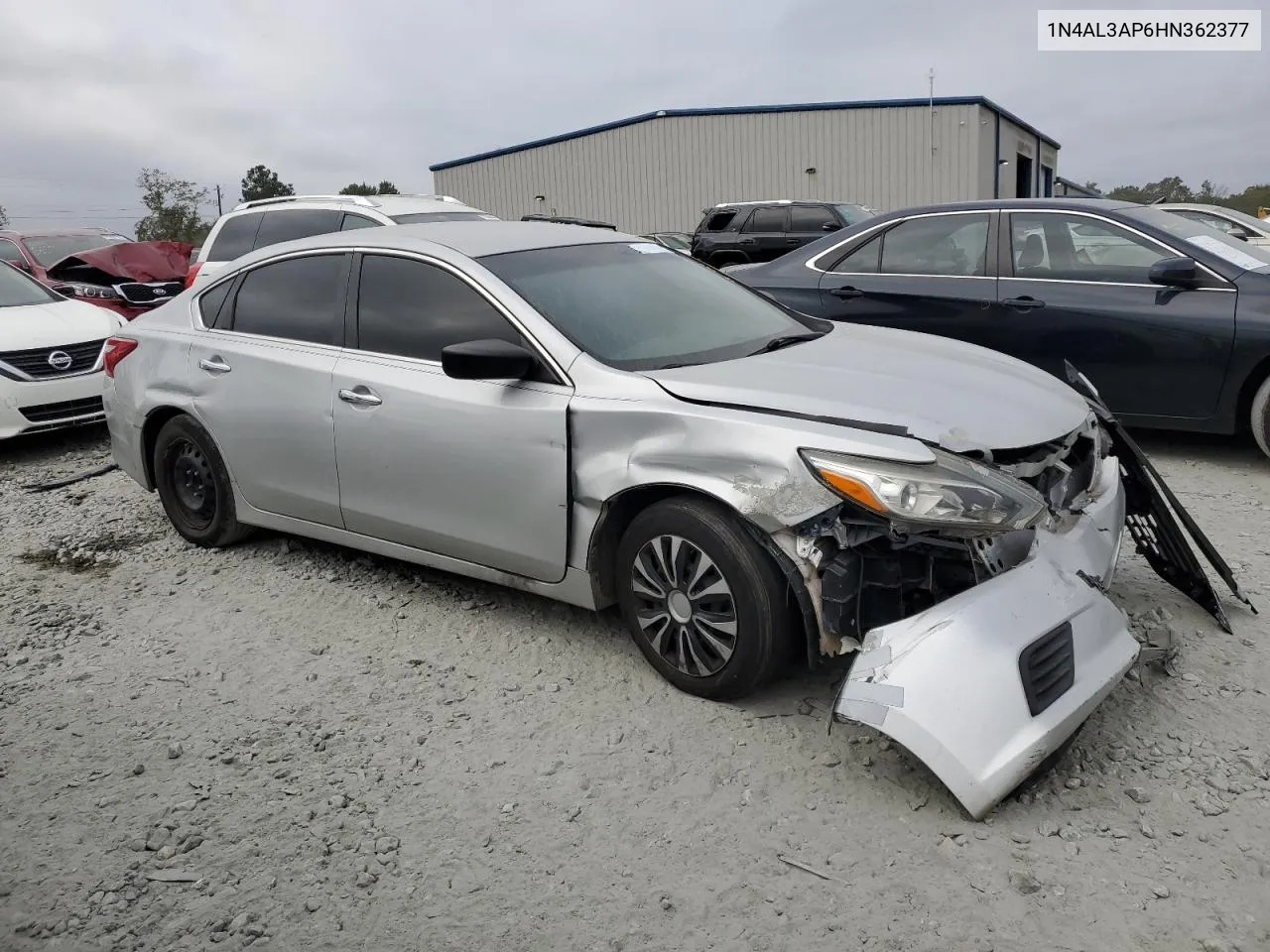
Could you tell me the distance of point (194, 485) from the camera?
5215 mm

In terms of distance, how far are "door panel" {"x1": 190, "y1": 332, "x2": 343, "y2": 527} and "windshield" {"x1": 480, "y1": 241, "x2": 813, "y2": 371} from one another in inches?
38.1

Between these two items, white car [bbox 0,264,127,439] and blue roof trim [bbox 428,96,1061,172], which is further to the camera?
blue roof trim [bbox 428,96,1061,172]

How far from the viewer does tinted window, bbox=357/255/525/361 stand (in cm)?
399

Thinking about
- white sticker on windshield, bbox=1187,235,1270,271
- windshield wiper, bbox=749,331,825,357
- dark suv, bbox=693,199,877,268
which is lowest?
windshield wiper, bbox=749,331,825,357

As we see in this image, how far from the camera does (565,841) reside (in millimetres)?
2850

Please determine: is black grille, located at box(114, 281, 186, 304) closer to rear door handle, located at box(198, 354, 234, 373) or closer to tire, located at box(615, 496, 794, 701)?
rear door handle, located at box(198, 354, 234, 373)

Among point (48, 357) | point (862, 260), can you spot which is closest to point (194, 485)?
point (48, 357)

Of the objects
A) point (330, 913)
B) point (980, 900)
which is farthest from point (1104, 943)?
point (330, 913)

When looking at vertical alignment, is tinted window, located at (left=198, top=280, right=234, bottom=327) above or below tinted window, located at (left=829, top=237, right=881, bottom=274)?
below

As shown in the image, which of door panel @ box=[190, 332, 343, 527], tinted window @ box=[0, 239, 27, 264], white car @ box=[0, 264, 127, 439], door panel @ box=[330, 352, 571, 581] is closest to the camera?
door panel @ box=[330, 352, 571, 581]

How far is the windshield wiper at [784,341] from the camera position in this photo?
398 centimetres

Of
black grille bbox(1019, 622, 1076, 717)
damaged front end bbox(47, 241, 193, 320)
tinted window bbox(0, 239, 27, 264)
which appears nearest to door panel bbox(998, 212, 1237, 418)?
black grille bbox(1019, 622, 1076, 717)

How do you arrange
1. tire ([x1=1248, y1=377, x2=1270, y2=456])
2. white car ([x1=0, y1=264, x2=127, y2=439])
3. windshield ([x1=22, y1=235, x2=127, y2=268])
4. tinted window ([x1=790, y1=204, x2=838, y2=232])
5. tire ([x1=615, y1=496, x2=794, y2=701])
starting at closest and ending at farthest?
tire ([x1=615, y1=496, x2=794, y2=701])
tire ([x1=1248, y1=377, x2=1270, y2=456])
white car ([x1=0, y1=264, x2=127, y2=439])
windshield ([x1=22, y1=235, x2=127, y2=268])
tinted window ([x1=790, y1=204, x2=838, y2=232])

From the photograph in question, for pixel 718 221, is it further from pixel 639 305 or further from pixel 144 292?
A: pixel 639 305
